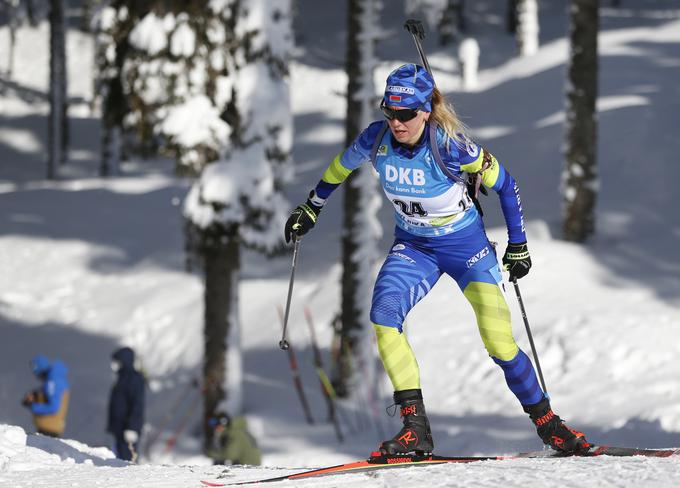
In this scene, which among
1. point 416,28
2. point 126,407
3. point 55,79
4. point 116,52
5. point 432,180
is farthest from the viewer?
point 55,79

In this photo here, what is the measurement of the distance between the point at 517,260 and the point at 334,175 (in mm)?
1211

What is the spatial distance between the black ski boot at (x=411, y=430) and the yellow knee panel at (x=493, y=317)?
55cm

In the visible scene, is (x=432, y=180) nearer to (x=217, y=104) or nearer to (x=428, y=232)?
(x=428, y=232)

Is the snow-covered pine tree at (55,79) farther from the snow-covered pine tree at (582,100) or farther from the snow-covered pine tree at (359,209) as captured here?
the snow-covered pine tree at (582,100)

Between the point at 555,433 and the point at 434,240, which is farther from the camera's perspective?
the point at 555,433

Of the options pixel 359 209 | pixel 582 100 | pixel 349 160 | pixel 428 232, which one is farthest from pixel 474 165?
pixel 582 100

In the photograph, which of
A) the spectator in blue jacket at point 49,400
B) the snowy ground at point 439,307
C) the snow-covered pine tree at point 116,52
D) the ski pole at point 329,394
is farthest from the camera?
the snow-covered pine tree at point 116,52

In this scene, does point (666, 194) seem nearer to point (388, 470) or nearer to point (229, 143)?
point (229, 143)

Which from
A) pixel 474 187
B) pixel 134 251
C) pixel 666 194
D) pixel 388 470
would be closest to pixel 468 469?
pixel 388 470

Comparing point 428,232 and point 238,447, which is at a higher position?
point 428,232

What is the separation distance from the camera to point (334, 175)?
22.5ft

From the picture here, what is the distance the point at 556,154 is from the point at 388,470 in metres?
13.7

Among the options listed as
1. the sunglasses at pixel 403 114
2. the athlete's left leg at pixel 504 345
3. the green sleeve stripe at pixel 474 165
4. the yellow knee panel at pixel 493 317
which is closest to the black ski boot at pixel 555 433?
the athlete's left leg at pixel 504 345

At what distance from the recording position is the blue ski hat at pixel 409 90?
617cm
